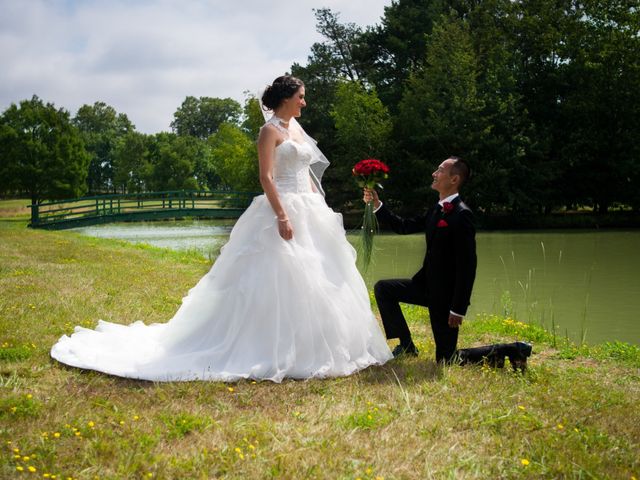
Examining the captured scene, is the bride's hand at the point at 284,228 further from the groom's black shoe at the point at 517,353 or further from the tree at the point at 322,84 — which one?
the tree at the point at 322,84

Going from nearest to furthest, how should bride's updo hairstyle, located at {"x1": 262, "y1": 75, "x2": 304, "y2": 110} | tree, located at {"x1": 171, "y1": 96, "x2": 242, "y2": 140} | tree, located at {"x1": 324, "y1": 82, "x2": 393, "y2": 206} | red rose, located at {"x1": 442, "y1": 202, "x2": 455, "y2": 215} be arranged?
red rose, located at {"x1": 442, "y1": 202, "x2": 455, "y2": 215}
bride's updo hairstyle, located at {"x1": 262, "y1": 75, "x2": 304, "y2": 110}
tree, located at {"x1": 324, "y1": 82, "x2": 393, "y2": 206}
tree, located at {"x1": 171, "y1": 96, "x2": 242, "y2": 140}

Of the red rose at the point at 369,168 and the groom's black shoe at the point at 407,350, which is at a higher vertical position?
the red rose at the point at 369,168

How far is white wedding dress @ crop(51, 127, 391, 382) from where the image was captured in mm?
4246

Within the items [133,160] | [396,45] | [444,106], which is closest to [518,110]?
[444,106]

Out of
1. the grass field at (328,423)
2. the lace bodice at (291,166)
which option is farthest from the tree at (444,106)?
the lace bodice at (291,166)

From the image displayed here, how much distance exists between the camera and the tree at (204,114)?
91625 millimetres

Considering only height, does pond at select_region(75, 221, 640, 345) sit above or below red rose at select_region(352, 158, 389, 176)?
below

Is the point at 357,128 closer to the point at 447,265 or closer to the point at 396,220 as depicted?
the point at 396,220

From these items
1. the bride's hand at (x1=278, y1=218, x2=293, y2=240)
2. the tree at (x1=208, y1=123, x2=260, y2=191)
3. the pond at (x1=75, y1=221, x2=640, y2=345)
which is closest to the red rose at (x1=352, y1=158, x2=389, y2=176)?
the bride's hand at (x1=278, y1=218, x2=293, y2=240)

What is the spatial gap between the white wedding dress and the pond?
9.47ft

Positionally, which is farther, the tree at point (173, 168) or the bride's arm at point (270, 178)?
the tree at point (173, 168)

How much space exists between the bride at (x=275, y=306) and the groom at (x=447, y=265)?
42cm

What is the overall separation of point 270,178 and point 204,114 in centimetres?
9165

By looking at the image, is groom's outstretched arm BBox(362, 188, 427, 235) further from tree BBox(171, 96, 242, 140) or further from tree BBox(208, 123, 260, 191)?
tree BBox(171, 96, 242, 140)
